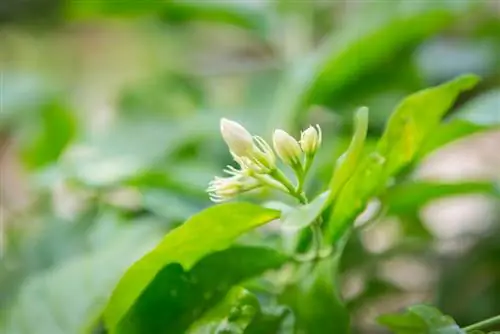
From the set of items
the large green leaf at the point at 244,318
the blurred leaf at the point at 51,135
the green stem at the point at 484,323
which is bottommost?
the green stem at the point at 484,323

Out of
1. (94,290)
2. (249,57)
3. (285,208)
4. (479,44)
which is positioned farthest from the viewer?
(249,57)

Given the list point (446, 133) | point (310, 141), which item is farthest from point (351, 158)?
point (446, 133)

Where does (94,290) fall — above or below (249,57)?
below

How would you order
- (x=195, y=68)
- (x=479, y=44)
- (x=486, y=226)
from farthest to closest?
(x=195, y=68)
(x=479, y=44)
(x=486, y=226)

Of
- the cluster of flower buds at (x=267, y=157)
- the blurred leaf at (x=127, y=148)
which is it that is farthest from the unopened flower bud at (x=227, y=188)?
the blurred leaf at (x=127, y=148)

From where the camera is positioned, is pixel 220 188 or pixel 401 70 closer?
pixel 220 188

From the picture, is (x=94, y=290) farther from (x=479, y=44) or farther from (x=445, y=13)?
(x=479, y=44)

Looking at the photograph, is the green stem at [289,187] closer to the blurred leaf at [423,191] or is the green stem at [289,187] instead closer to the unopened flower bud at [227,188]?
the unopened flower bud at [227,188]

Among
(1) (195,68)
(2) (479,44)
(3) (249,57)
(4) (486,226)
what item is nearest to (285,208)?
(4) (486,226)
